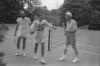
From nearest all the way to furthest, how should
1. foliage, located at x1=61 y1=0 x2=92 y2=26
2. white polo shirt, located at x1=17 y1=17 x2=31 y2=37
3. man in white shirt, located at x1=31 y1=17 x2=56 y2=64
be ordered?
man in white shirt, located at x1=31 y1=17 x2=56 y2=64
white polo shirt, located at x1=17 y1=17 x2=31 y2=37
foliage, located at x1=61 y1=0 x2=92 y2=26

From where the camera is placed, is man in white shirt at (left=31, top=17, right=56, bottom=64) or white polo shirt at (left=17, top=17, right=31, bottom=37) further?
white polo shirt at (left=17, top=17, right=31, bottom=37)

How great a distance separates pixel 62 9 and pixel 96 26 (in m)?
5.45

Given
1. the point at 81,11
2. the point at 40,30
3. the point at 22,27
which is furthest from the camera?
the point at 81,11

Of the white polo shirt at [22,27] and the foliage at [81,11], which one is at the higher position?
the foliage at [81,11]

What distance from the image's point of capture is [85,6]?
22.8 meters

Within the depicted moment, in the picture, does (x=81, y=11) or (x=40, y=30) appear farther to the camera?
(x=81, y=11)

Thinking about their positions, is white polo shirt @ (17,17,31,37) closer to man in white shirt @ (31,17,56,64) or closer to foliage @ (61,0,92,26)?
man in white shirt @ (31,17,56,64)

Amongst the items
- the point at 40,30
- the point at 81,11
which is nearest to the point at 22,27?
the point at 40,30

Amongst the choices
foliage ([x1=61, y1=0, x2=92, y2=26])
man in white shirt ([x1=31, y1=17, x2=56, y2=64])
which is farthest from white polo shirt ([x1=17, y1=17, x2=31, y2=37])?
foliage ([x1=61, y1=0, x2=92, y2=26])

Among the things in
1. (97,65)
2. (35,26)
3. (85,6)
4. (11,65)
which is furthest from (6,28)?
(85,6)

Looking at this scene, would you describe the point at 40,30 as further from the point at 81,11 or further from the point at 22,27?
the point at 81,11

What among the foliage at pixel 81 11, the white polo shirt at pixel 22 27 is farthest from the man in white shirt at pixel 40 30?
the foliage at pixel 81 11

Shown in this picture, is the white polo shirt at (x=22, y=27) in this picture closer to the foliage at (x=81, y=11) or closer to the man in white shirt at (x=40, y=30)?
the man in white shirt at (x=40, y=30)

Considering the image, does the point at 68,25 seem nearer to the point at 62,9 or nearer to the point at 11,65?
the point at 11,65
